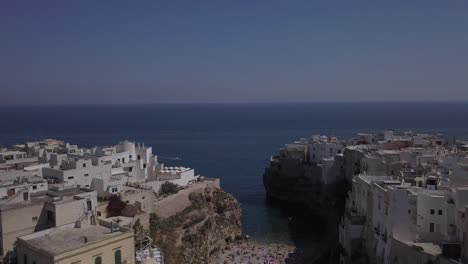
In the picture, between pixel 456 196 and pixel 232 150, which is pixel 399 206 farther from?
pixel 232 150

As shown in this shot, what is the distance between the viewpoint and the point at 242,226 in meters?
52.3

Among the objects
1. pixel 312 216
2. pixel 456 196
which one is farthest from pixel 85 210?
pixel 312 216

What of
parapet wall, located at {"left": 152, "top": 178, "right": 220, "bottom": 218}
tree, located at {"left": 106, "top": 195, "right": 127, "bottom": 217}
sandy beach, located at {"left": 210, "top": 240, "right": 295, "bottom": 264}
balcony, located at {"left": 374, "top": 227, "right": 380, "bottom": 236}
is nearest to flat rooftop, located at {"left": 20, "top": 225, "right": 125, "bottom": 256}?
tree, located at {"left": 106, "top": 195, "right": 127, "bottom": 217}

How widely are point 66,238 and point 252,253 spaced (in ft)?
80.7

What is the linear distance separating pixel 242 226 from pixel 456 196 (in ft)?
97.4

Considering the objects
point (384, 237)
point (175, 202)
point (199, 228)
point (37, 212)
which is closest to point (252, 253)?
point (199, 228)

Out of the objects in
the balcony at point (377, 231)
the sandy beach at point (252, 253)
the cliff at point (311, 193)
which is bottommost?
the sandy beach at point (252, 253)

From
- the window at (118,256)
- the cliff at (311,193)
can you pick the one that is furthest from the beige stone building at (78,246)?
the cliff at (311,193)

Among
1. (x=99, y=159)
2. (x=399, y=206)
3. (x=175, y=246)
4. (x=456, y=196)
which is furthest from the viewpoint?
(x=99, y=159)

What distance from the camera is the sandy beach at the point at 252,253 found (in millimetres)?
42094

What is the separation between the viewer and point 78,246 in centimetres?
2048

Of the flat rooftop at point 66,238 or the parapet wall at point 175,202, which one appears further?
the parapet wall at point 175,202

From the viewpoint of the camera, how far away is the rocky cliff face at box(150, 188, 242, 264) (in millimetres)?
35438

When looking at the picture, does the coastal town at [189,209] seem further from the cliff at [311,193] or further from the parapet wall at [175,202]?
the cliff at [311,193]
